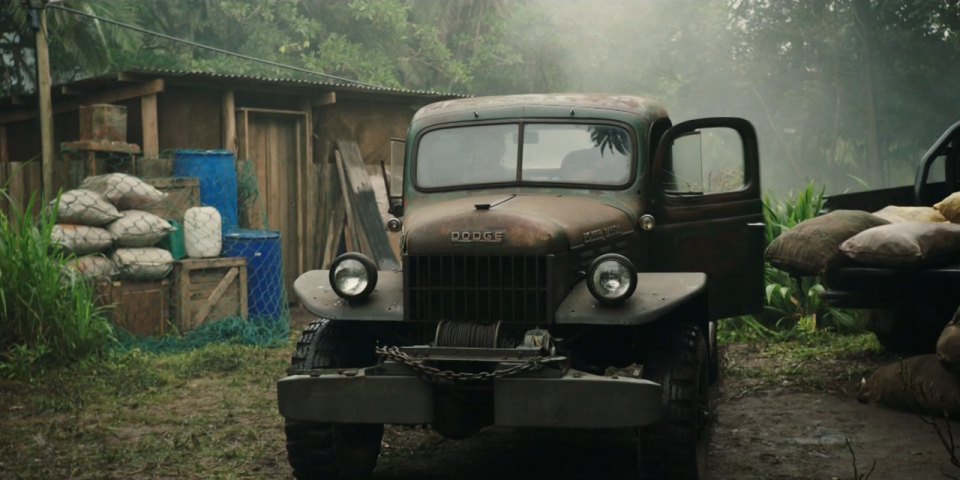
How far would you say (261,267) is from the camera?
10477 millimetres

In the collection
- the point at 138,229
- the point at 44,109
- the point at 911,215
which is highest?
the point at 44,109

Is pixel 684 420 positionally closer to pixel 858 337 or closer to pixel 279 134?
pixel 858 337

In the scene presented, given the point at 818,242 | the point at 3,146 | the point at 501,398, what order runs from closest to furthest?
the point at 501,398 → the point at 818,242 → the point at 3,146

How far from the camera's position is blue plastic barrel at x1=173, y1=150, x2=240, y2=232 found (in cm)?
1068

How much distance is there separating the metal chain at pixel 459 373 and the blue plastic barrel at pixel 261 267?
5.87 m

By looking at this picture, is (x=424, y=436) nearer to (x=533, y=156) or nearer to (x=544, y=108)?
(x=533, y=156)

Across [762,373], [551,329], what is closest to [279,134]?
[762,373]

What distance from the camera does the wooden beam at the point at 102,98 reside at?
1084 centimetres

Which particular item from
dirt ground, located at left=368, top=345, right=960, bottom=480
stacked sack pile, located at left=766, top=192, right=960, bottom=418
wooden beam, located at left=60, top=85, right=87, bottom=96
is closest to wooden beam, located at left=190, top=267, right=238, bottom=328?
wooden beam, located at left=60, top=85, right=87, bottom=96

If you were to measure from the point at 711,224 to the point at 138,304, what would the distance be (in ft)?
17.0

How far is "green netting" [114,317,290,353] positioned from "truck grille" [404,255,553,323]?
15.2ft

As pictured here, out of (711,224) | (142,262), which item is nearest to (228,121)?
(142,262)

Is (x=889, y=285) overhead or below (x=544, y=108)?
below

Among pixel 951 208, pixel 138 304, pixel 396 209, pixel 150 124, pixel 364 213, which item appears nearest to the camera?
pixel 396 209
